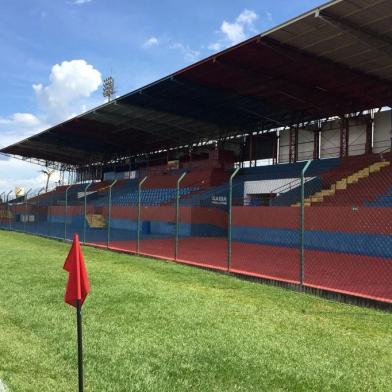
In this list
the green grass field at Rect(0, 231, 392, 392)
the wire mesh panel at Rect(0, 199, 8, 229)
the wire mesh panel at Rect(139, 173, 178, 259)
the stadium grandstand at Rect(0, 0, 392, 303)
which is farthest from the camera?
the wire mesh panel at Rect(0, 199, 8, 229)

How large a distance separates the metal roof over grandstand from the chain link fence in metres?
3.88

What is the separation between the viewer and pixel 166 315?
765 centimetres

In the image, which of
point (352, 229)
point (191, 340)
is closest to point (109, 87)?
point (352, 229)

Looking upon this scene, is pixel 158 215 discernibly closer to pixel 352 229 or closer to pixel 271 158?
pixel 271 158

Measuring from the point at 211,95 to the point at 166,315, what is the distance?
24835mm

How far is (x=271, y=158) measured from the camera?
3997 centimetres

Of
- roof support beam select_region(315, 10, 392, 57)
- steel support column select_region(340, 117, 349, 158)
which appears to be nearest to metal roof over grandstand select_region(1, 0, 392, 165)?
roof support beam select_region(315, 10, 392, 57)

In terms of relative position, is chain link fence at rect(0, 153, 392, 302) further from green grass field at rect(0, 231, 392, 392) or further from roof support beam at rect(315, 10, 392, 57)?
roof support beam at rect(315, 10, 392, 57)

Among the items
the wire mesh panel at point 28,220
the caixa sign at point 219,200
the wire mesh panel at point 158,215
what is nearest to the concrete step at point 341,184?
the caixa sign at point 219,200

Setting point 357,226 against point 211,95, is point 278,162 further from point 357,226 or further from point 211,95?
point 357,226

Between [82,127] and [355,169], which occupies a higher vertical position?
[82,127]

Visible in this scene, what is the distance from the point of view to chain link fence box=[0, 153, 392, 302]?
44.4ft

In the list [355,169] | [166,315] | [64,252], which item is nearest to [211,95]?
[355,169]

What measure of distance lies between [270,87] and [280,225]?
30.1ft
